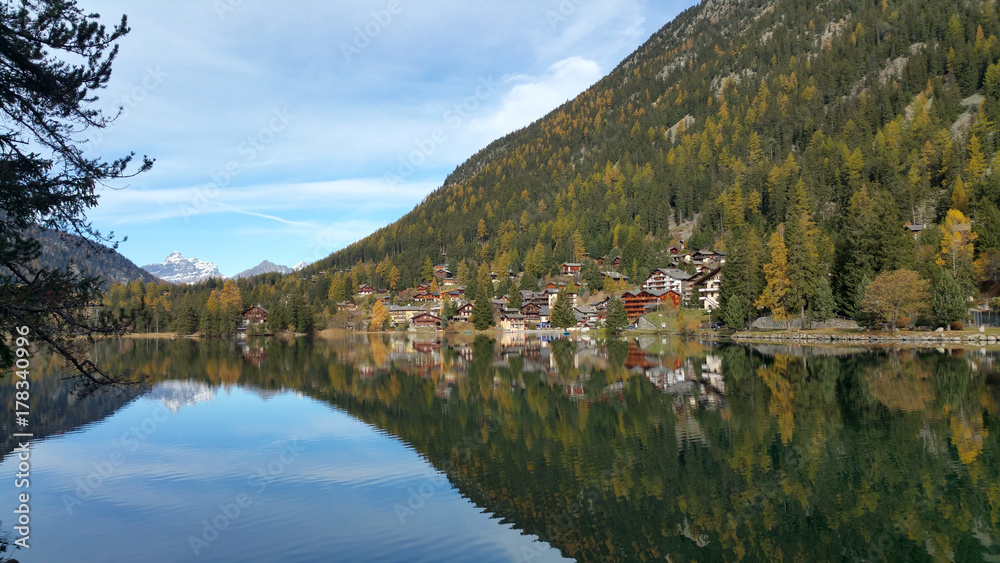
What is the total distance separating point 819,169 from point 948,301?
76.4 metres

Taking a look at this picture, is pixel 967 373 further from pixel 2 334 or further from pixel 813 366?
pixel 2 334

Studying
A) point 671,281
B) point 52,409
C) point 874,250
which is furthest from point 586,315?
point 52,409

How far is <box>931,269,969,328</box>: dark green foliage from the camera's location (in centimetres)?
5552

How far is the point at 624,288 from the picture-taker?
418 feet

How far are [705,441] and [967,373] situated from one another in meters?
24.1

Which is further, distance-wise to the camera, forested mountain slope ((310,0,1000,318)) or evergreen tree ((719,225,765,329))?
forested mountain slope ((310,0,1000,318))

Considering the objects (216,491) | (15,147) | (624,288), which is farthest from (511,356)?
(624,288)

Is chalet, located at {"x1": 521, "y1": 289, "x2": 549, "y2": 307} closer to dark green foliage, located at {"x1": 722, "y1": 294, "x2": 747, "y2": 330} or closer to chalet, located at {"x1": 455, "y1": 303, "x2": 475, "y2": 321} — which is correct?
chalet, located at {"x1": 455, "y1": 303, "x2": 475, "y2": 321}

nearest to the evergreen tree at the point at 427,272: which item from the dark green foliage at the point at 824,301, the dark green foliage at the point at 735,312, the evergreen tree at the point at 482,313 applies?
the evergreen tree at the point at 482,313

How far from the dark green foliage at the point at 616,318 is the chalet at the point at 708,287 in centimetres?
1534

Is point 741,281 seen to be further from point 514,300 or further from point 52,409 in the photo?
point 52,409
